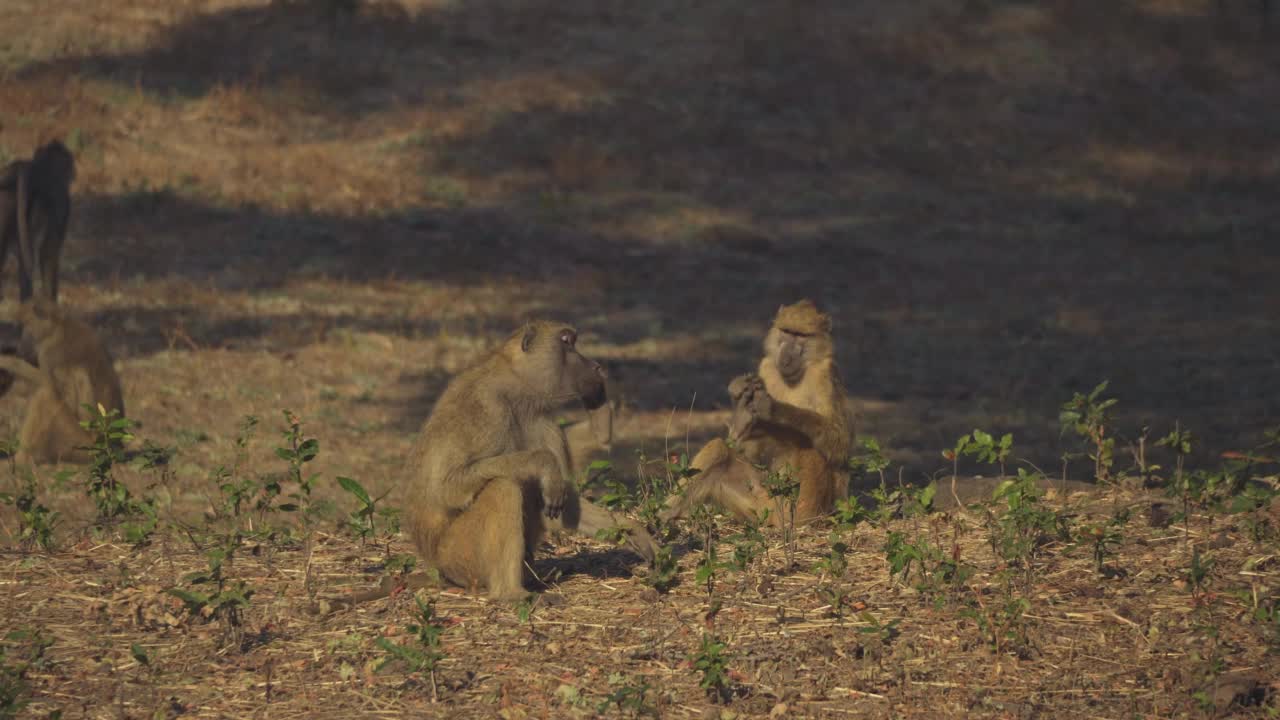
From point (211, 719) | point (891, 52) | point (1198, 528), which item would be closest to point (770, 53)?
point (891, 52)

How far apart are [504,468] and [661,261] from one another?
Result: 15365mm

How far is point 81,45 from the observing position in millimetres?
25984

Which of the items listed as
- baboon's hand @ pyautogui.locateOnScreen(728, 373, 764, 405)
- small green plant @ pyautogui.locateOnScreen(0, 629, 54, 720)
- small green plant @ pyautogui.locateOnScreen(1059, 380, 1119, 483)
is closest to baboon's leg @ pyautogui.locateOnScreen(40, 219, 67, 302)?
baboon's hand @ pyautogui.locateOnScreen(728, 373, 764, 405)

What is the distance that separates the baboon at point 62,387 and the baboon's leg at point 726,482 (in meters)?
5.78

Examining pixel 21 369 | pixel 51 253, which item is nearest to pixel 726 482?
pixel 21 369

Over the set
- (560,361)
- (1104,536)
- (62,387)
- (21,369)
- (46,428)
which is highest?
(560,361)

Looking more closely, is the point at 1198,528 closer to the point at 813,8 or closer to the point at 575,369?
the point at 575,369

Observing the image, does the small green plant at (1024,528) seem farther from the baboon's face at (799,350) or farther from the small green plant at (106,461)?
the small green plant at (106,461)

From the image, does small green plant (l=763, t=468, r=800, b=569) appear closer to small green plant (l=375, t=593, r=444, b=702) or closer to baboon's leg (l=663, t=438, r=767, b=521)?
baboon's leg (l=663, t=438, r=767, b=521)

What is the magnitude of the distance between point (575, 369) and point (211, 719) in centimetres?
255

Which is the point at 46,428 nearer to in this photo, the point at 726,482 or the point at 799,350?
the point at 726,482

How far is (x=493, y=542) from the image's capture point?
672 cm

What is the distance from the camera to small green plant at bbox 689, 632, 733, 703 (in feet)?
18.3

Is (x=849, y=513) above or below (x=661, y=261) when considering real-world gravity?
below
